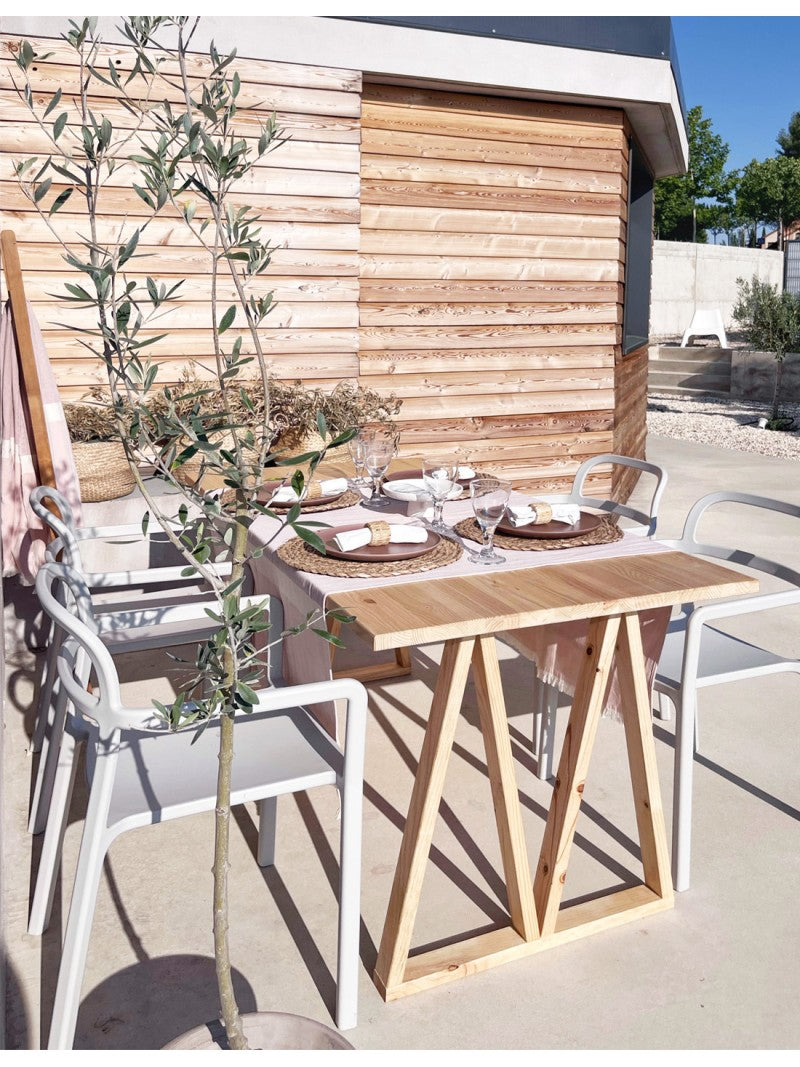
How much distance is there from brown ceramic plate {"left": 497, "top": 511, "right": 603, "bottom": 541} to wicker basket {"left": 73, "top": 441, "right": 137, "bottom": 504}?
Result: 2.01 metres

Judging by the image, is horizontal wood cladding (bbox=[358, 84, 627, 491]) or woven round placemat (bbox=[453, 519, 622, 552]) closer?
woven round placemat (bbox=[453, 519, 622, 552])

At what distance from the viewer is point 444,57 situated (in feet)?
15.4

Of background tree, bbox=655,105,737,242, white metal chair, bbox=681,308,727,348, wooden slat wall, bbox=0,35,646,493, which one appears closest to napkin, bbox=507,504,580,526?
wooden slat wall, bbox=0,35,646,493

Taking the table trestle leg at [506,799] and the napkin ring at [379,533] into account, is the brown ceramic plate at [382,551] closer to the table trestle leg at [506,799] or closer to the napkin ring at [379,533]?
the napkin ring at [379,533]

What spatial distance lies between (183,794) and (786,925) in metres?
1.40

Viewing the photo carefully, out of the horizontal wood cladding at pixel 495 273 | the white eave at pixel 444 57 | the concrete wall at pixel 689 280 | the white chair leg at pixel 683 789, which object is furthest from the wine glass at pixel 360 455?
the concrete wall at pixel 689 280

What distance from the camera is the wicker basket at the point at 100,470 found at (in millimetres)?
3740

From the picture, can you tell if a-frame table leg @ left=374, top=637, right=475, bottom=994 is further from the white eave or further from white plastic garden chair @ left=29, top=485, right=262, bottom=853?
the white eave

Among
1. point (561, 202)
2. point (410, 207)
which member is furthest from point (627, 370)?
point (410, 207)

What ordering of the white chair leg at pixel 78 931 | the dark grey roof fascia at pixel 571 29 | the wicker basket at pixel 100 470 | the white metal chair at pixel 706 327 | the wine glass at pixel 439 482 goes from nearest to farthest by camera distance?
the white chair leg at pixel 78 931
the wine glass at pixel 439 482
the wicker basket at pixel 100 470
the dark grey roof fascia at pixel 571 29
the white metal chair at pixel 706 327

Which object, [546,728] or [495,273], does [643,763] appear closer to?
[546,728]

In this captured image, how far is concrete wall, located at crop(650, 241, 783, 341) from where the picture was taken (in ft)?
62.8

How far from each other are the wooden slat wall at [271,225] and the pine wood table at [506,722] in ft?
8.62

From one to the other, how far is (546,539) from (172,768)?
1077 mm
